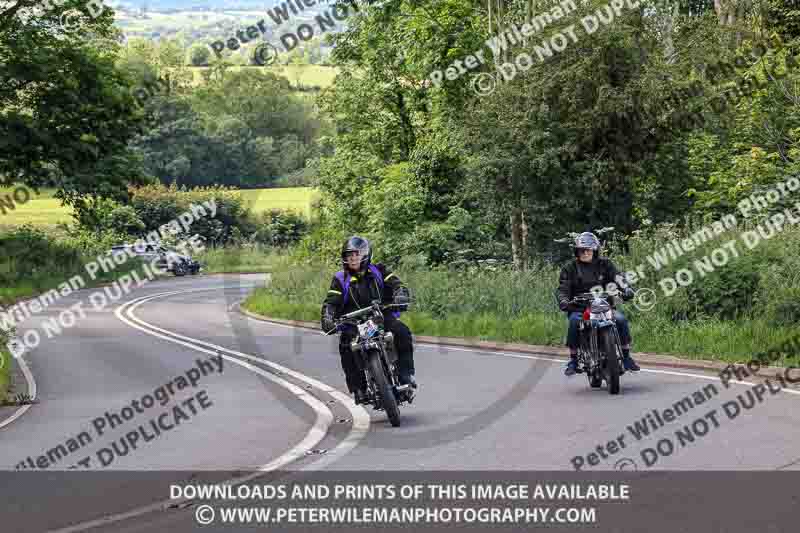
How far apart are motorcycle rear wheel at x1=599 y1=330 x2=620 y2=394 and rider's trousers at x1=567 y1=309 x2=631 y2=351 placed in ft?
1.06

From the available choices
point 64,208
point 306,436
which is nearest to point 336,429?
point 306,436

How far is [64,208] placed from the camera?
83.3 metres

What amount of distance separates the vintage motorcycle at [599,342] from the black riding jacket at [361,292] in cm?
261

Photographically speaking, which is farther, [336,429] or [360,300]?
[360,300]

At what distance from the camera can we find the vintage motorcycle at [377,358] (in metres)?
11.8

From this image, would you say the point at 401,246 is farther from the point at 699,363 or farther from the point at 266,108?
the point at 266,108

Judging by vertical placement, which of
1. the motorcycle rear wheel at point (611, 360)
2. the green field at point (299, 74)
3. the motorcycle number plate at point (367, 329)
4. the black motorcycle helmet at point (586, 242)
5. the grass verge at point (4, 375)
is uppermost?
the green field at point (299, 74)

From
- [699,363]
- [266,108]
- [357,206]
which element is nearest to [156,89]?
[357,206]

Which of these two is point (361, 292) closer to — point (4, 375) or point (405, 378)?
point (405, 378)

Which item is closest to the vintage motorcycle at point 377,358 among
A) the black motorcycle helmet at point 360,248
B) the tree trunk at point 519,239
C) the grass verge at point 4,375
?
the black motorcycle helmet at point 360,248

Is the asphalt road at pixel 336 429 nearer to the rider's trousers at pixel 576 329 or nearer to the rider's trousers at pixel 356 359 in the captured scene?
the rider's trousers at pixel 356 359

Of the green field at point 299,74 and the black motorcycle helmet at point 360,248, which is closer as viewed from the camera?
the black motorcycle helmet at point 360,248

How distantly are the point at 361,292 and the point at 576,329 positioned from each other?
3.10 metres

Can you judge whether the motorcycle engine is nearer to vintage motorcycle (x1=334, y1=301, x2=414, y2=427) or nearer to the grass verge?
vintage motorcycle (x1=334, y1=301, x2=414, y2=427)
